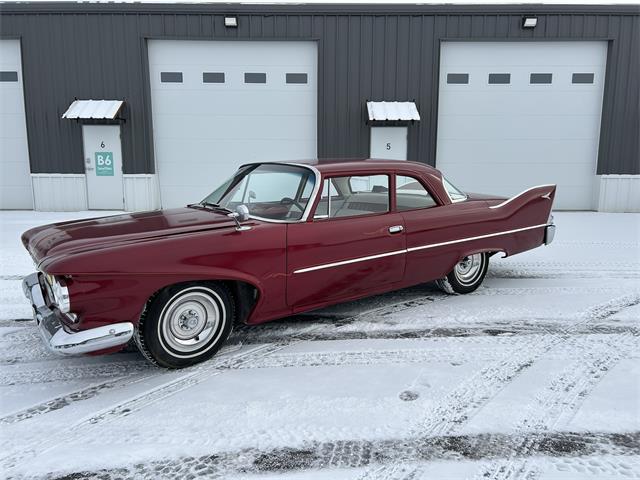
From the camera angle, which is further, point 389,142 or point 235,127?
Answer: point 235,127

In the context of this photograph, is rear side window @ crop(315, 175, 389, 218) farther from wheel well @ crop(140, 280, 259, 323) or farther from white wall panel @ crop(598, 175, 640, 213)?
white wall panel @ crop(598, 175, 640, 213)

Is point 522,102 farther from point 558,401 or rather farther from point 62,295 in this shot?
point 62,295

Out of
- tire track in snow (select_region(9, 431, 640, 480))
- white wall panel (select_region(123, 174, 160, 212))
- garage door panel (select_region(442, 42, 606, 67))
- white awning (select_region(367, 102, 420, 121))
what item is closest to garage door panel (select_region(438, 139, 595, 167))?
white awning (select_region(367, 102, 420, 121))

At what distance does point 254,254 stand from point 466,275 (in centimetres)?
261

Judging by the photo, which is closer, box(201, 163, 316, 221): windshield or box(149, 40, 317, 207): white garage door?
box(201, 163, 316, 221): windshield

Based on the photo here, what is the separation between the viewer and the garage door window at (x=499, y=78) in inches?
453

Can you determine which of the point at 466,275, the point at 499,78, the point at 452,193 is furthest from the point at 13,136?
the point at 499,78

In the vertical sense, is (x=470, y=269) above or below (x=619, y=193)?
below

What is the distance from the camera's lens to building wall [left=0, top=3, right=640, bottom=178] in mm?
11164

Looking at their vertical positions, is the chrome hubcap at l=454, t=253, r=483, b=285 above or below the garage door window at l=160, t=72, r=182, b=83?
below

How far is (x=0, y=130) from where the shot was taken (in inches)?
465

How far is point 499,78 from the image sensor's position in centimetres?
1152

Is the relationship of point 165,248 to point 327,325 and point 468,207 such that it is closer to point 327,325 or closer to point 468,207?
point 327,325

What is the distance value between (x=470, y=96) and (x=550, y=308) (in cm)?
820
